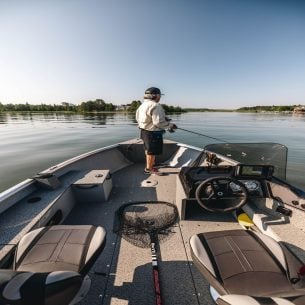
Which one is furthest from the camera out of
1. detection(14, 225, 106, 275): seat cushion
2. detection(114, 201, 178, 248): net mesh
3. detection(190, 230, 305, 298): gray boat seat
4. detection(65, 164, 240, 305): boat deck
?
detection(114, 201, 178, 248): net mesh

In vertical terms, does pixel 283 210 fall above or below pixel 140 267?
above

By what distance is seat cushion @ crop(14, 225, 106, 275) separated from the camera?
Answer: 4.87ft

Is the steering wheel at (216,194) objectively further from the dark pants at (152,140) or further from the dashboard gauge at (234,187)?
the dark pants at (152,140)

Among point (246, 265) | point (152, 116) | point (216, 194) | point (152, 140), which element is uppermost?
point (152, 116)

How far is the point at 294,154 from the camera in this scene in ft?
36.4

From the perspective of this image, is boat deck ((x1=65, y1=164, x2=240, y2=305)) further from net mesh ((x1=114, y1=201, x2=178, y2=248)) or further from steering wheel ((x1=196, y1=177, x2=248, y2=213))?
steering wheel ((x1=196, y1=177, x2=248, y2=213))

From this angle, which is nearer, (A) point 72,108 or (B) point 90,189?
(B) point 90,189

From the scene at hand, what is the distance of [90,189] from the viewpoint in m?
3.23

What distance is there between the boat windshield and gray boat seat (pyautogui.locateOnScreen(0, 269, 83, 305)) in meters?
2.52

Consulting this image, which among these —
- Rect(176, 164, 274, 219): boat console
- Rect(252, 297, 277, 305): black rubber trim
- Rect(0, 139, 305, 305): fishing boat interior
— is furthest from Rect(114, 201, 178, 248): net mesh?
Rect(252, 297, 277, 305): black rubber trim

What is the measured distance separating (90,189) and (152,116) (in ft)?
5.84

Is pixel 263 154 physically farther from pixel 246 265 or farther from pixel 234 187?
pixel 246 265

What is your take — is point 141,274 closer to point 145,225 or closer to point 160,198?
point 145,225

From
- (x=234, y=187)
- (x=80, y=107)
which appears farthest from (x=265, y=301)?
(x=80, y=107)
